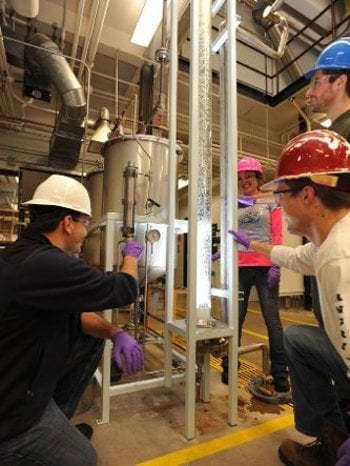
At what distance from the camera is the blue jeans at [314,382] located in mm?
1102

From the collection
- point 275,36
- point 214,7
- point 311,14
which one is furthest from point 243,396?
point 311,14

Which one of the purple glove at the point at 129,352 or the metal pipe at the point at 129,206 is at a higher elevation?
the metal pipe at the point at 129,206

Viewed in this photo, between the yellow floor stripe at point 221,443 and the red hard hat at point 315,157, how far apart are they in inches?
43.8

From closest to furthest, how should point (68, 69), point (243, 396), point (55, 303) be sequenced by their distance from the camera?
point (55, 303), point (243, 396), point (68, 69)

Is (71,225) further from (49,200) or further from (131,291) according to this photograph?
(131,291)

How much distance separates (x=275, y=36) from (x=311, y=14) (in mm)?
913

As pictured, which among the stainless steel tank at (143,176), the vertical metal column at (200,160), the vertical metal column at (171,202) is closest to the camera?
the vertical metal column at (200,160)

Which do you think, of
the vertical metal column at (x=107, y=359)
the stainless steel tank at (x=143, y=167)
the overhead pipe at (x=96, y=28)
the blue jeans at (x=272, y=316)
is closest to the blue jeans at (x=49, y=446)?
the vertical metal column at (x=107, y=359)

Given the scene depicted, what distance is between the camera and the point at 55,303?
0.84 meters

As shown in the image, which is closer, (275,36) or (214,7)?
(214,7)

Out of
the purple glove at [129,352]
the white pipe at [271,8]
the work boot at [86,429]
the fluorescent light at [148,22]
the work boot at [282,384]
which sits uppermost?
the white pipe at [271,8]

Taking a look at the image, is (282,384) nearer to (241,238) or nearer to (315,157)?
(241,238)

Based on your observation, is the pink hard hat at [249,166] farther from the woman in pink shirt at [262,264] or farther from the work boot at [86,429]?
the work boot at [86,429]

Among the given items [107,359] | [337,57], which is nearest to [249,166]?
[337,57]
